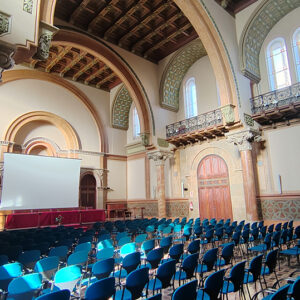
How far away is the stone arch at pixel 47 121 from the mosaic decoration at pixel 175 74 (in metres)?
6.59

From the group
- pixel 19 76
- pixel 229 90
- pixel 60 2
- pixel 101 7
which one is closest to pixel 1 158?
pixel 19 76

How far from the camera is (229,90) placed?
12016 millimetres

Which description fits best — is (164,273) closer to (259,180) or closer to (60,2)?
(259,180)

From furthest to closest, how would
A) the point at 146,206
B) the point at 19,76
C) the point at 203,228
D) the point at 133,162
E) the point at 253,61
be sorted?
Result: the point at 133,162 → the point at 146,206 → the point at 19,76 → the point at 253,61 → the point at 203,228

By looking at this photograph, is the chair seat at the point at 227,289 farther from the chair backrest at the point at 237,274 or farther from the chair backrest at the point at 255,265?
the chair backrest at the point at 255,265

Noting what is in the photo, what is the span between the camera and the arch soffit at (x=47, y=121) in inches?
597

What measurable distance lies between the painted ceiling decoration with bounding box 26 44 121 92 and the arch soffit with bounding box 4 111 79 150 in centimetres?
306

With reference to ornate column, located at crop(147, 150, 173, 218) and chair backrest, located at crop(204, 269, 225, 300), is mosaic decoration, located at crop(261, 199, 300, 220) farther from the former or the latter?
chair backrest, located at crop(204, 269, 225, 300)

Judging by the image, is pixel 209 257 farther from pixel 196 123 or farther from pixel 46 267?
pixel 196 123

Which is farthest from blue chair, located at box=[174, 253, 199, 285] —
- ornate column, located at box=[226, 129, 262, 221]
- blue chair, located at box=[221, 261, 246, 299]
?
ornate column, located at box=[226, 129, 262, 221]

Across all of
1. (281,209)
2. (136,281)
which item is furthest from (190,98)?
(136,281)

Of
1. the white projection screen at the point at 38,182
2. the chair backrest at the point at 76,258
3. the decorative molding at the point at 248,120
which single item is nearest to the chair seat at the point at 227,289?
the chair backrest at the point at 76,258

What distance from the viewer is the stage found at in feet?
39.8

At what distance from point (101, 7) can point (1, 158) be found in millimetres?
9687
